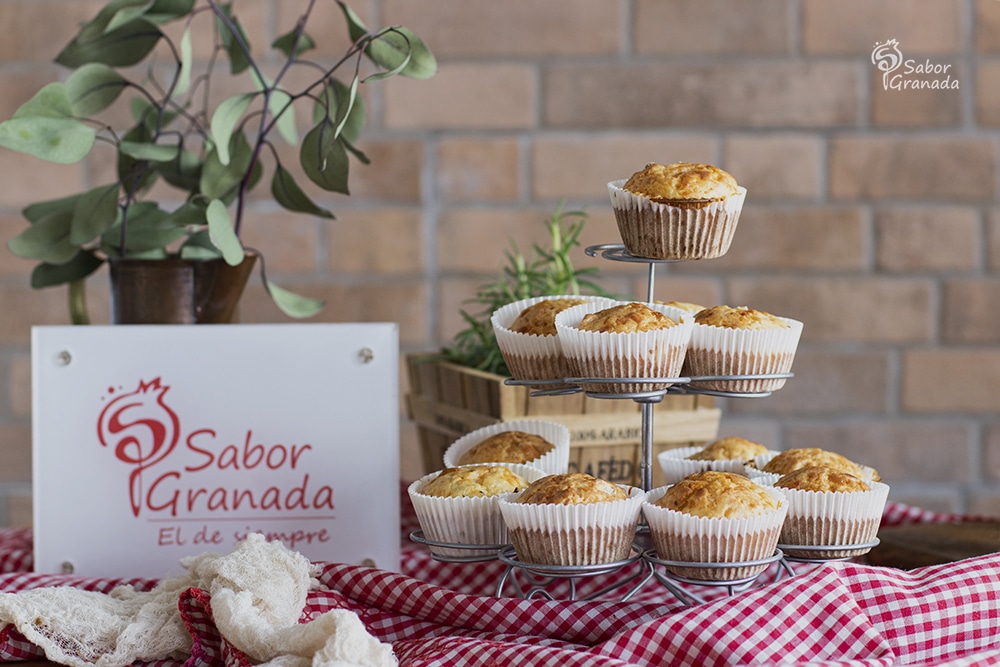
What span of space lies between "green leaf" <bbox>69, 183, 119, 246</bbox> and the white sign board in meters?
0.15

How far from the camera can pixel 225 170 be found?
43.2 inches

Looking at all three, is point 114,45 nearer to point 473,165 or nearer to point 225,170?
point 225,170

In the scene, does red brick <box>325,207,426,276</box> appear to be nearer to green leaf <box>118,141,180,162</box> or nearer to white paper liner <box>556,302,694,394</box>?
green leaf <box>118,141,180,162</box>

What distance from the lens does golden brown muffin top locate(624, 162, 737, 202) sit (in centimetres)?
82

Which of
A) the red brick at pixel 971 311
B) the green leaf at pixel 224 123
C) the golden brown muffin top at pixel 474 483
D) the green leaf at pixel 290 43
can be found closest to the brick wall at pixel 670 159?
the red brick at pixel 971 311

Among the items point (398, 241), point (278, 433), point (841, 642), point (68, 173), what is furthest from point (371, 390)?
point (68, 173)

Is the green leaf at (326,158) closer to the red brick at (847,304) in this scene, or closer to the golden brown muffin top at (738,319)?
the golden brown muffin top at (738,319)

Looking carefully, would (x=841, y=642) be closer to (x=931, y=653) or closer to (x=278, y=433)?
(x=931, y=653)

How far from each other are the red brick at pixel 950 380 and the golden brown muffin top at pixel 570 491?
1048 millimetres

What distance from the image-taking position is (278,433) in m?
0.96

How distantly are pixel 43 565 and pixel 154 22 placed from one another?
597 millimetres

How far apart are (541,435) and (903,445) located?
3.15ft

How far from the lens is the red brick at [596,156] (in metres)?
1.64

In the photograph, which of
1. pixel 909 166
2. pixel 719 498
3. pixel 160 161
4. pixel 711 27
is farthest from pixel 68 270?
pixel 909 166
